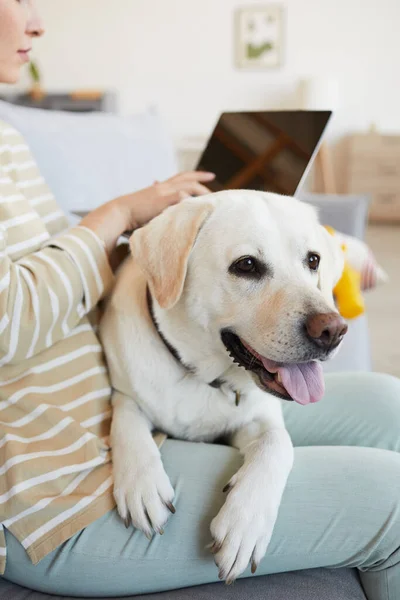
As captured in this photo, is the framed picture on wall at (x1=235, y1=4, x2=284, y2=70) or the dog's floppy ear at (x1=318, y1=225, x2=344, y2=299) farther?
the framed picture on wall at (x1=235, y1=4, x2=284, y2=70)

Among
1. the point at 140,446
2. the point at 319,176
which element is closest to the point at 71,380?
the point at 140,446

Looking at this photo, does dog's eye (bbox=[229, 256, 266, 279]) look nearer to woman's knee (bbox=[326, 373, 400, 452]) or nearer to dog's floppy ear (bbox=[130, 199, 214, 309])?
dog's floppy ear (bbox=[130, 199, 214, 309])

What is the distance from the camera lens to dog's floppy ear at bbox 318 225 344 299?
91 centimetres

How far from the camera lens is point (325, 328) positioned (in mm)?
729

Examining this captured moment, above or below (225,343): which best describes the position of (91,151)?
above

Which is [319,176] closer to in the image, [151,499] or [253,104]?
[253,104]

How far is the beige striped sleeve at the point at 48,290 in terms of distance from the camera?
771mm

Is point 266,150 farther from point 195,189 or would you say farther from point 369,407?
point 369,407

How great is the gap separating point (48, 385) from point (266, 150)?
2.36ft

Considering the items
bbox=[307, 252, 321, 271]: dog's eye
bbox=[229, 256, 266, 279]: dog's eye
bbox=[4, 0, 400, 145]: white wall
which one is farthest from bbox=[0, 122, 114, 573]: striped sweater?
bbox=[4, 0, 400, 145]: white wall

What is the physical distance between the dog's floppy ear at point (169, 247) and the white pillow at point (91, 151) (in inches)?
26.7

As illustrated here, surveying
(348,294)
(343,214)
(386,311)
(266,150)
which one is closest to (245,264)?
(266,150)

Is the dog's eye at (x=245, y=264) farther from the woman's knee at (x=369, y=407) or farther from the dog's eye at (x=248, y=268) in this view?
the woman's knee at (x=369, y=407)

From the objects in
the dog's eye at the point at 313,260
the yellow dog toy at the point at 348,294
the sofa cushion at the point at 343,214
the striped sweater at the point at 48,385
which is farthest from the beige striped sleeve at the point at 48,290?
A: the sofa cushion at the point at 343,214
